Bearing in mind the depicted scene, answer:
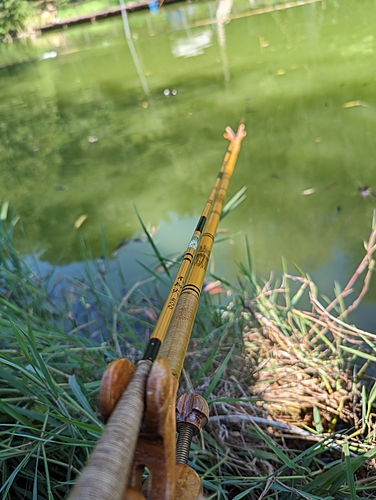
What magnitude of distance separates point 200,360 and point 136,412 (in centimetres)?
74

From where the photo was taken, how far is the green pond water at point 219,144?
69.3 inches

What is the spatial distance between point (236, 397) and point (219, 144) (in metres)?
1.82

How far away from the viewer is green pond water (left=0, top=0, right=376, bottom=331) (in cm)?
176

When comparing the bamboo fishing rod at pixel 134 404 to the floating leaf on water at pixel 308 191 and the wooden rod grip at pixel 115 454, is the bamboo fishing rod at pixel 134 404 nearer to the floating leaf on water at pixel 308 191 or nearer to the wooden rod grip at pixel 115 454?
the wooden rod grip at pixel 115 454

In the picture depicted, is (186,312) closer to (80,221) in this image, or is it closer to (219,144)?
(80,221)

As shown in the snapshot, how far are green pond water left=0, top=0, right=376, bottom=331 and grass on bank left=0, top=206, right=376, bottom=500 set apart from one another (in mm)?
284

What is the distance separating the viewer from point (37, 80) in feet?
16.5

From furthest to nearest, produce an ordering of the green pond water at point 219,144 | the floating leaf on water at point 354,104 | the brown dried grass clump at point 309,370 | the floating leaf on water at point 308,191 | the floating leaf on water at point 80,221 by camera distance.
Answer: the floating leaf on water at point 354,104 < the floating leaf on water at point 80,221 < the floating leaf on water at point 308,191 < the green pond water at point 219,144 < the brown dried grass clump at point 309,370

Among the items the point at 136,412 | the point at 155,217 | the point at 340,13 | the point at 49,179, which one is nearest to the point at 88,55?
the point at 340,13

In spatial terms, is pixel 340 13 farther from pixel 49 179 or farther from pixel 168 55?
pixel 49 179

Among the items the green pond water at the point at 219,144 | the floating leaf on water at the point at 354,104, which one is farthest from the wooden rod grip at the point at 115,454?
the floating leaf on water at the point at 354,104

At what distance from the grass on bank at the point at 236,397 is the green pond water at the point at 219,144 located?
0.28 metres

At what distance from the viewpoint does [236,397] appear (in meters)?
1.03

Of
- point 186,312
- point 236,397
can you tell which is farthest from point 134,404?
point 236,397
